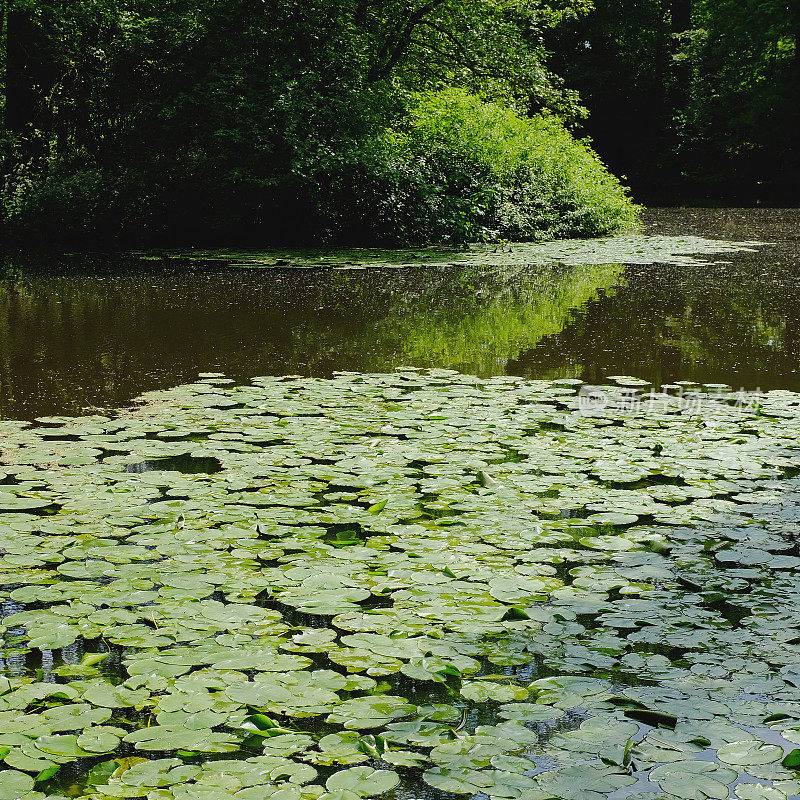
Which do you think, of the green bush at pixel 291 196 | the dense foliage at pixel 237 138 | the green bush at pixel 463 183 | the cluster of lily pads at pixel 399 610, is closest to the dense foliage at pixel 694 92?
the green bush at pixel 463 183

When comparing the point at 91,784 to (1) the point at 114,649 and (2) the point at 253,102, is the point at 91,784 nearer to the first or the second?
(1) the point at 114,649

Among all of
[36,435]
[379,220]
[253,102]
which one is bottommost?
[36,435]

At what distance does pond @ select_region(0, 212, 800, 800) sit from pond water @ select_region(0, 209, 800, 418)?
9 cm

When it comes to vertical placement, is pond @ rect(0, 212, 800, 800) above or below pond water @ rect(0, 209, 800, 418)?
below

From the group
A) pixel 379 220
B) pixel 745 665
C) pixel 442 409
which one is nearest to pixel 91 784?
pixel 745 665

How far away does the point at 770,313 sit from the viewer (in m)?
8.64

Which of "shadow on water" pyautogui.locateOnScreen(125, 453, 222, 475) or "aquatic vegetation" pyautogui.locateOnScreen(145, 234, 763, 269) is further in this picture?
→ "aquatic vegetation" pyautogui.locateOnScreen(145, 234, 763, 269)

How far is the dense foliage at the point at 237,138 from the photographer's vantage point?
1459 cm

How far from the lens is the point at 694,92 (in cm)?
3400

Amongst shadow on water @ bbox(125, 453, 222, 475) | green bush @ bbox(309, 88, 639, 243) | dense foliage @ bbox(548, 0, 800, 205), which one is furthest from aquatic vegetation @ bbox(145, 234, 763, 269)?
dense foliage @ bbox(548, 0, 800, 205)

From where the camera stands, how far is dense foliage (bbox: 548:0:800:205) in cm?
3200

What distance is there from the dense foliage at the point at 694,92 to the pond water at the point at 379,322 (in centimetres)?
2151

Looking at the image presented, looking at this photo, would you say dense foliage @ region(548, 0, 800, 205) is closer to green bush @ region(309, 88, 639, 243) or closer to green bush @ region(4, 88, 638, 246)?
green bush @ region(309, 88, 639, 243)

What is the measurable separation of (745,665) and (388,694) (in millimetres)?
906
